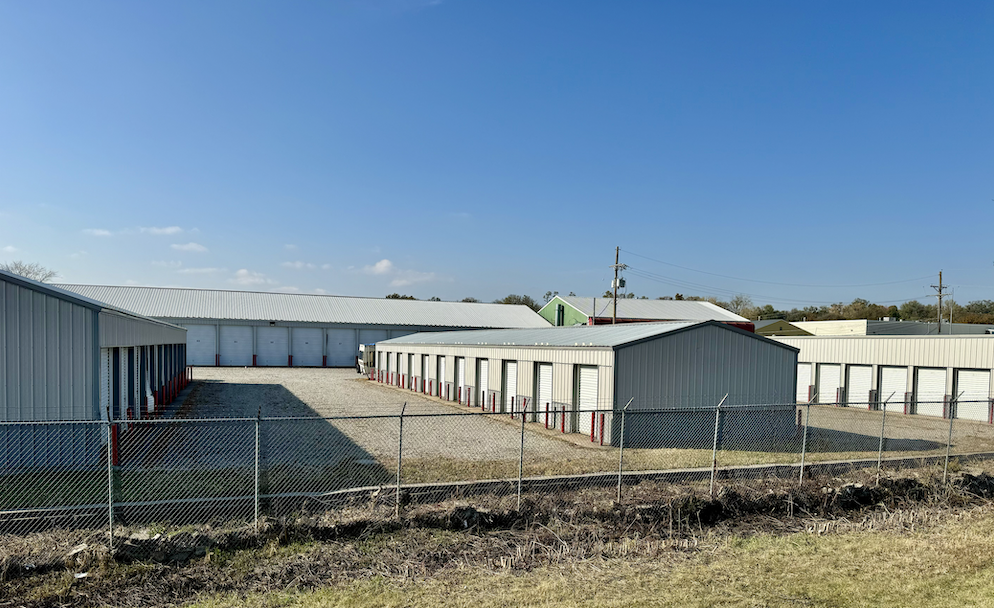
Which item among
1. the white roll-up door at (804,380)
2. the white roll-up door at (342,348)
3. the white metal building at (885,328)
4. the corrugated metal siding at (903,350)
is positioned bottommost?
the white roll-up door at (342,348)

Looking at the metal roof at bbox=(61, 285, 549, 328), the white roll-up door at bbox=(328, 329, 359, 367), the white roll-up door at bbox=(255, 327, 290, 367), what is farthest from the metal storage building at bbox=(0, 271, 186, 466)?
the white roll-up door at bbox=(328, 329, 359, 367)

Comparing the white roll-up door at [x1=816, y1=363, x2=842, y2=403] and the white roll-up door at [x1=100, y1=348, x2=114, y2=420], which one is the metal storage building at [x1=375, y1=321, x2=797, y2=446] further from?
the white roll-up door at [x1=816, y1=363, x2=842, y2=403]

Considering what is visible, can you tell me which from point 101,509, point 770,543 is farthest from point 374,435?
point 770,543

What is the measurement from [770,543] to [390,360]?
33.0 meters

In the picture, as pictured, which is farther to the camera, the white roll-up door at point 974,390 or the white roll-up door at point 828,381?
the white roll-up door at point 828,381

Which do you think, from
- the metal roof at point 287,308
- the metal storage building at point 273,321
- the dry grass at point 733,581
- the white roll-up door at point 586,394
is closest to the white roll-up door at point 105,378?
the dry grass at point 733,581

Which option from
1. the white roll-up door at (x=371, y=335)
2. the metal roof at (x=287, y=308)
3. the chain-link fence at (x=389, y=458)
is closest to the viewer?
the chain-link fence at (x=389, y=458)

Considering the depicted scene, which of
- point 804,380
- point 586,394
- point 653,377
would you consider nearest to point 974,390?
point 804,380

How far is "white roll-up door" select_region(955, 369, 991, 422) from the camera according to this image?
25467 mm

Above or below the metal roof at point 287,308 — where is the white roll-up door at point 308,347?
below

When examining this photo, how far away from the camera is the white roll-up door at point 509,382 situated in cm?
2403

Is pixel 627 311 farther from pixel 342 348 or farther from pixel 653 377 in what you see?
pixel 653 377

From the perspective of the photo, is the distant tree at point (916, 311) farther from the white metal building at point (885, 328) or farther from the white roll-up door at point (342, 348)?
the white roll-up door at point (342, 348)

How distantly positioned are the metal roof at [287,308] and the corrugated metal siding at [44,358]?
144 ft
